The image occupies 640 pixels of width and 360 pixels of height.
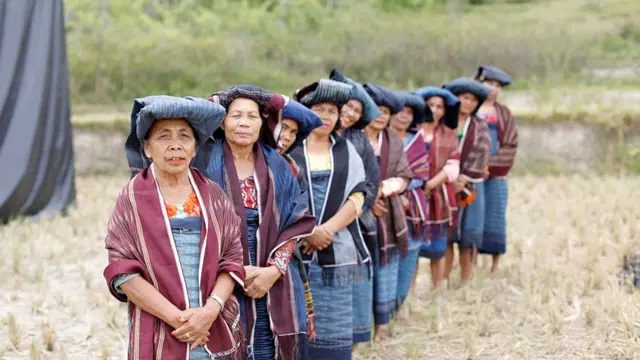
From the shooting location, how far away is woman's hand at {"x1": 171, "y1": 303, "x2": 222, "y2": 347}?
9.39 ft

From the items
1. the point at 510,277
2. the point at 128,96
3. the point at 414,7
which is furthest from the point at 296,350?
the point at 414,7

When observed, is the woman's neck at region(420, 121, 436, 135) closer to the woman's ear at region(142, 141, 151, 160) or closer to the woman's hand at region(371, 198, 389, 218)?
the woman's hand at region(371, 198, 389, 218)

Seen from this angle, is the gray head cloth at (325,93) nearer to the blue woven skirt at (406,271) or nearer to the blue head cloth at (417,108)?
the blue head cloth at (417,108)

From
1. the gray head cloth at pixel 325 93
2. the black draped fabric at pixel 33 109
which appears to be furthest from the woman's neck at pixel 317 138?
the black draped fabric at pixel 33 109

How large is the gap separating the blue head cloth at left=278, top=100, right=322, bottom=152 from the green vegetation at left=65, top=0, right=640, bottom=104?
1200 cm

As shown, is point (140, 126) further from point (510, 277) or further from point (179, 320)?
point (510, 277)

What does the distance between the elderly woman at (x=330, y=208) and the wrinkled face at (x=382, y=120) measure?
898 mm

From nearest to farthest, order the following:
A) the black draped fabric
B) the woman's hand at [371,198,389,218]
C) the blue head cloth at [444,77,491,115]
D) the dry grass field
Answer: the woman's hand at [371,198,389,218], the dry grass field, the blue head cloth at [444,77,491,115], the black draped fabric

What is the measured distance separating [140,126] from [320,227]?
1336 millimetres

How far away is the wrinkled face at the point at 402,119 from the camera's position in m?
5.68

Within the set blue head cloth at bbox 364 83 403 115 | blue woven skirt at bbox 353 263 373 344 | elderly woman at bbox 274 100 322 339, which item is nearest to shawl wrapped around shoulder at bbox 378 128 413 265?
blue head cloth at bbox 364 83 403 115

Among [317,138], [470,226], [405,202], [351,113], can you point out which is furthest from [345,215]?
[470,226]

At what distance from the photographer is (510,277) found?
6.79 metres

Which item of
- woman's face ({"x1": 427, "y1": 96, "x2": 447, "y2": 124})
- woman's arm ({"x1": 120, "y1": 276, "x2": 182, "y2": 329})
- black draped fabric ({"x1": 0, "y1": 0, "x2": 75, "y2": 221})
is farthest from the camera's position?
black draped fabric ({"x1": 0, "y1": 0, "x2": 75, "y2": 221})
